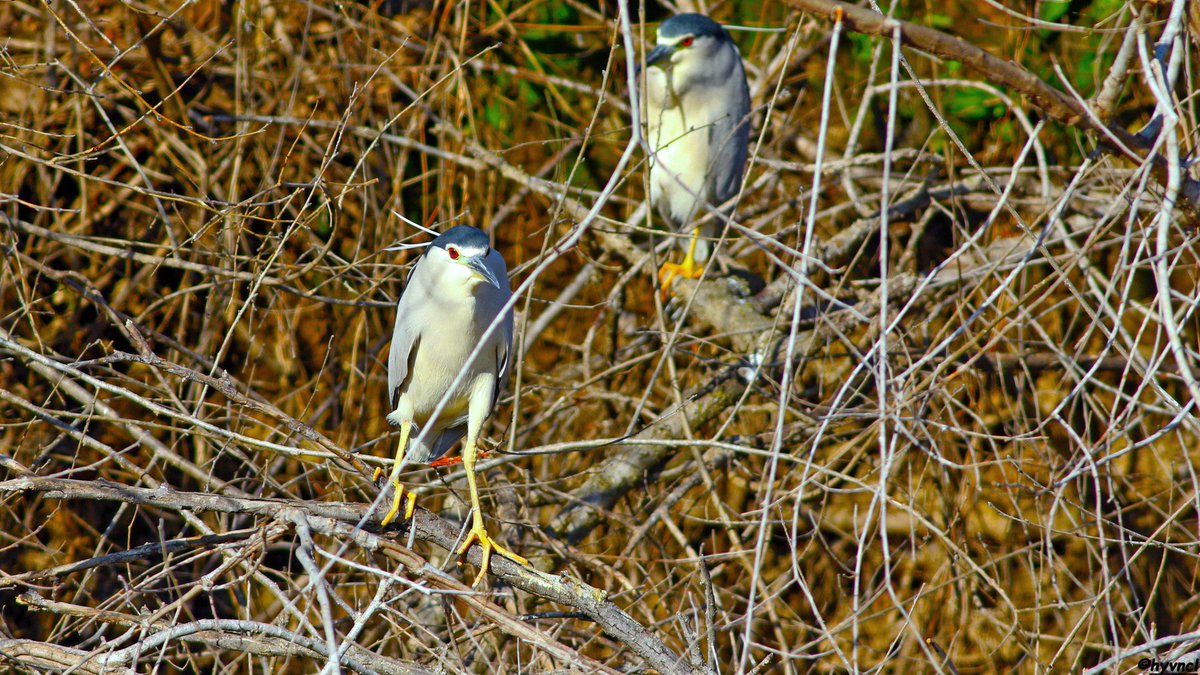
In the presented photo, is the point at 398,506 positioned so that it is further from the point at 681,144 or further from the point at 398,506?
the point at 681,144

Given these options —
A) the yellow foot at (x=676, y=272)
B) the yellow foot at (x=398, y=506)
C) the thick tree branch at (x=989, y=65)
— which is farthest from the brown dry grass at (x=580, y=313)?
the thick tree branch at (x=989, y=65)

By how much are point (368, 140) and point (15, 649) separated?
2.88 meters

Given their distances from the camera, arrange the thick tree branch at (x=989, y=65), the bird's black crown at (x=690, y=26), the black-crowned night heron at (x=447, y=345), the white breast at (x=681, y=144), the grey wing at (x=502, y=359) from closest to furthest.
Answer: the thick tree branch at (x=989, y=65) < the black-crowned night heron at (x=447, y=345) < the grey wing at (x=502, y=359) < the bird's black crown at (x=690, y=26) < the white breast at (x=681, y=144)

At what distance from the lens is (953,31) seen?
4.86 m

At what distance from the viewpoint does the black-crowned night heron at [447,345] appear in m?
2.98

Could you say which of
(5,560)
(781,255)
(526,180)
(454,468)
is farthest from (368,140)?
(5,560)

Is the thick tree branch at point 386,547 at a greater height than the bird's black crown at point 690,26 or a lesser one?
lesser

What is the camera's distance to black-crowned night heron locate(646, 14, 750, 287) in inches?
170

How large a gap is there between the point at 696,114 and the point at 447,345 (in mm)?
1941

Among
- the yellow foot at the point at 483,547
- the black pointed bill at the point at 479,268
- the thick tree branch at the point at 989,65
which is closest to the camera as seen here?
the thick tree branch at the point at 989,65

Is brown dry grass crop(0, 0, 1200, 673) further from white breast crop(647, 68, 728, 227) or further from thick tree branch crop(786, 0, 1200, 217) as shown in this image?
thick tree branch crop(786, 0, 1200, 217)

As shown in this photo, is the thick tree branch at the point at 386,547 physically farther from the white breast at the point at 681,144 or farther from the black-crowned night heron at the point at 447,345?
the white breast at the point at 681,144

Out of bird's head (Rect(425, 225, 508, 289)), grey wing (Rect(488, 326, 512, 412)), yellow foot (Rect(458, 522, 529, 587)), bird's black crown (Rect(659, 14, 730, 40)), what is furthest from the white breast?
yellow foot (Rect(458, 522, 529, 587))

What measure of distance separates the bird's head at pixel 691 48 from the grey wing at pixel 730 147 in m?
0.15
